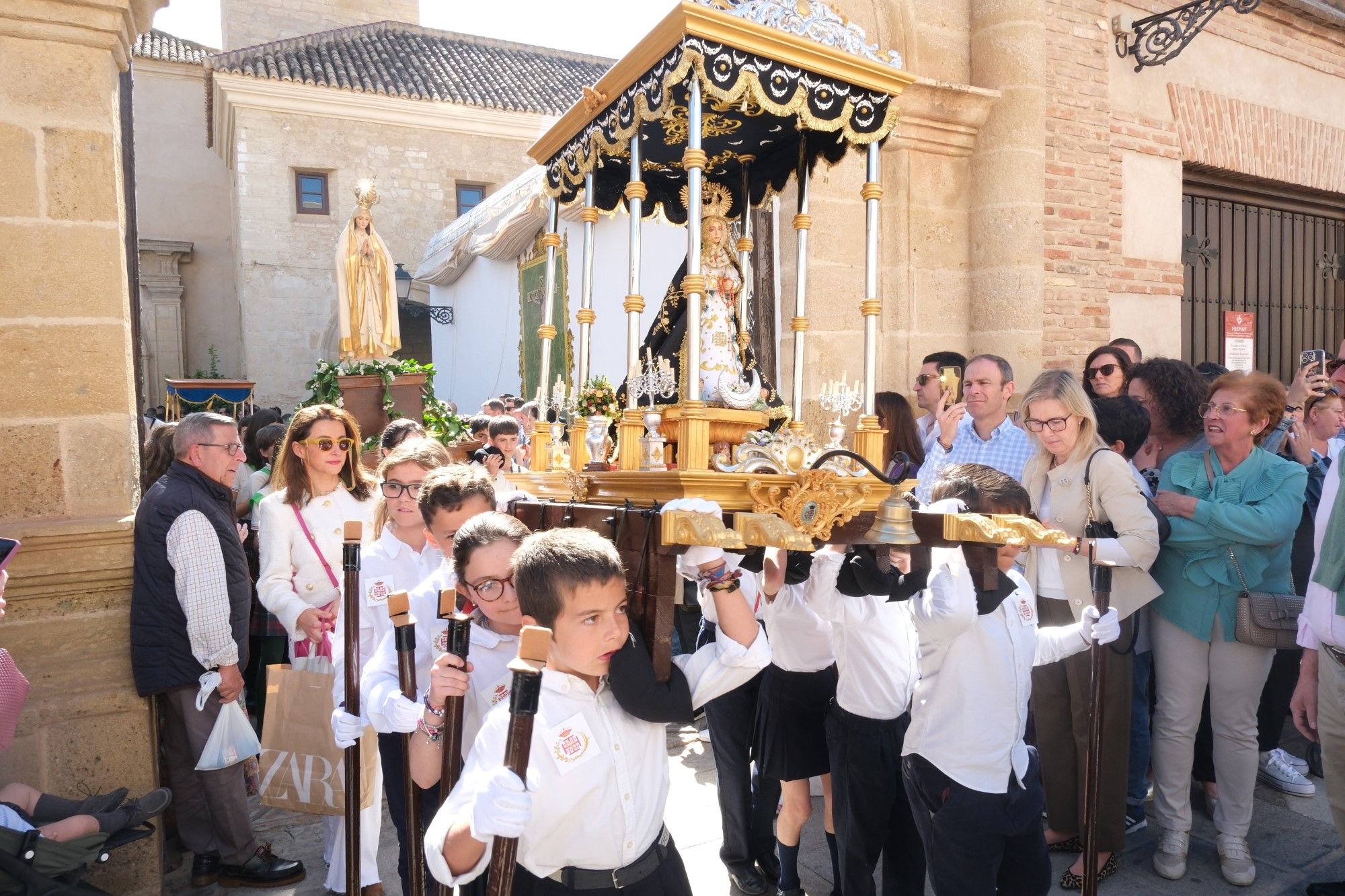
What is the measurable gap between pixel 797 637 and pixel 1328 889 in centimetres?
220

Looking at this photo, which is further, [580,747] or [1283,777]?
[1283,777]

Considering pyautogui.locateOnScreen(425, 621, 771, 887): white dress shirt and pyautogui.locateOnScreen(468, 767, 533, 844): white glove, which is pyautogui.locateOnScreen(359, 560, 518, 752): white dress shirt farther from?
pyautogui.locateOnScreen(468, 767, 533, 844): white glove

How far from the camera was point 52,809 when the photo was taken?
3041 mm

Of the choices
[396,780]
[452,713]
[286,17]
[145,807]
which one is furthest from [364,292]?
[286,17]

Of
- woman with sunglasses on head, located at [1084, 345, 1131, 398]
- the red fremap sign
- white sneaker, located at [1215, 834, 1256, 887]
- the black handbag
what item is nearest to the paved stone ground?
white sneaker, located at [1215, 834, 1256, 887]

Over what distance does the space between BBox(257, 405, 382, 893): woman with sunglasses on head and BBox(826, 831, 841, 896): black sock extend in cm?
178

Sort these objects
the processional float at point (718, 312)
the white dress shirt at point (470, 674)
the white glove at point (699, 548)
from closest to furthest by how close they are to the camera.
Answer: the white glove at point (699, 548), the processional float at point (718, 312), the white dress shirt at point (470, 674)

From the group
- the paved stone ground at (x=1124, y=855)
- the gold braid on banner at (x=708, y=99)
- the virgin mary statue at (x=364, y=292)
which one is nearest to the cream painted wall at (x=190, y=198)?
the virgin mary statue at (x=364, y=292)

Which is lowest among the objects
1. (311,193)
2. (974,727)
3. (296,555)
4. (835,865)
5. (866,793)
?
(835,865)

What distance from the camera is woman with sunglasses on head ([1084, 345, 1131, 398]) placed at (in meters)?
4.75

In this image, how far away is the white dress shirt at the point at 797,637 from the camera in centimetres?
323

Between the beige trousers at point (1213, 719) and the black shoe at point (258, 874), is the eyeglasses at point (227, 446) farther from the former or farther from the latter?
the beige trousers at point (1213, 719)

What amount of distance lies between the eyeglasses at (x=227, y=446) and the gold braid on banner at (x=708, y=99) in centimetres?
177

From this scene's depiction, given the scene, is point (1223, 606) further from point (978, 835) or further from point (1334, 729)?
point (978, 835)
